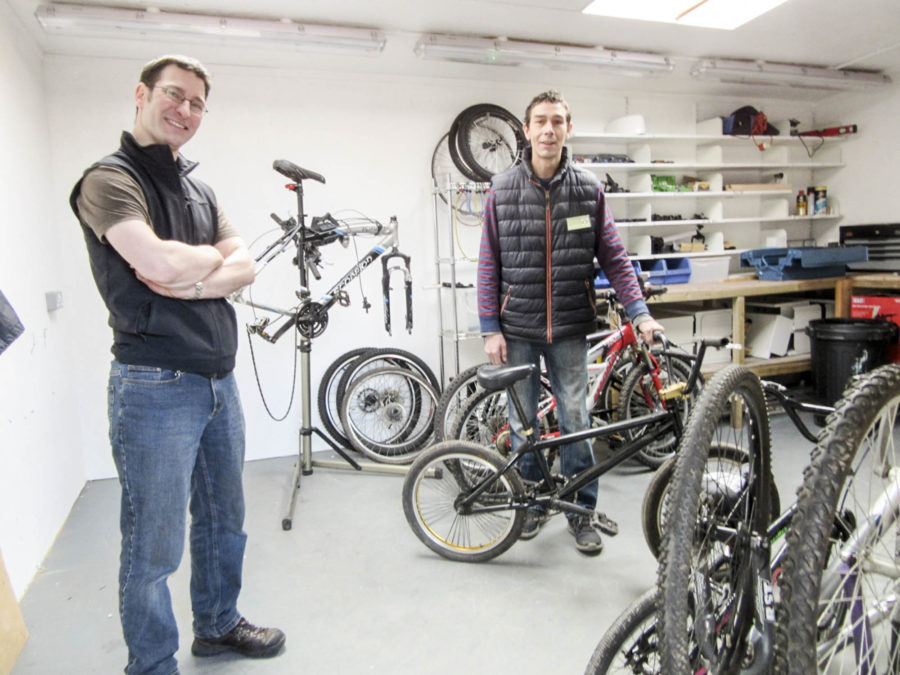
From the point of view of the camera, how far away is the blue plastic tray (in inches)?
148

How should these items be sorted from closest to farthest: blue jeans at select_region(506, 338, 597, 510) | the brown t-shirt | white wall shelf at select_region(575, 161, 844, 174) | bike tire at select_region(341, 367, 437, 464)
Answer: the brown t-shirt
blue jeans at select_region(506, 338, 597, 510)
bike tire at select_region(341, 367, 437, 464)
white wall shelf at select_region(575, 161, 844, 174)

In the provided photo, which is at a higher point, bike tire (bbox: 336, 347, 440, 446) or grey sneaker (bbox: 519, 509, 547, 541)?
bike tire (bbox: 336, 347, 440, 446)

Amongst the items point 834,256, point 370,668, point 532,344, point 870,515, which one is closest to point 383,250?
point 532,344

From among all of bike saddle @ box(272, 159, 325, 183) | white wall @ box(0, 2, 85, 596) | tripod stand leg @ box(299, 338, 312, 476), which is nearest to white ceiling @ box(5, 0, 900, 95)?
white wall @ box(0, 2, 85, 596)

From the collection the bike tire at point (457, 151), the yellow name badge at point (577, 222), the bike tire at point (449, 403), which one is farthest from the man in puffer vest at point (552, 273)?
the bike tire at point (457, 151)

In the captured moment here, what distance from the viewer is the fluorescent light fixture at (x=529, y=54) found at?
304 centimetres

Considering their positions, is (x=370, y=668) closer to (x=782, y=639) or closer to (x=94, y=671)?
(x=94, y=671)

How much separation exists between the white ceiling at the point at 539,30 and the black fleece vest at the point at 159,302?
1.66 metres

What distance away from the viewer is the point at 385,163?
3.65m

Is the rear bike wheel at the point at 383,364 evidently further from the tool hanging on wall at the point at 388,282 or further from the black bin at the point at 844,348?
the black bin at the point at 844,348

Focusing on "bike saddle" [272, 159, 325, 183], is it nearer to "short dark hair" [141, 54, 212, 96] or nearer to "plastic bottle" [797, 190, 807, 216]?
"short dark hair" [141, 54, 212, 96]

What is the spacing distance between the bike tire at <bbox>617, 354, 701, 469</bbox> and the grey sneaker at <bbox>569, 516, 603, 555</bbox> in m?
0.73

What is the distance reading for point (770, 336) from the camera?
3.96m

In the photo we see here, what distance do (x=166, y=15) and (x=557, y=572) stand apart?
2.95 meters
